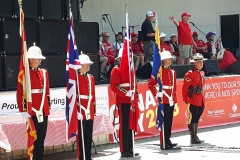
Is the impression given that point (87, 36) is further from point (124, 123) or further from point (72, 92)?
point (72, 92)

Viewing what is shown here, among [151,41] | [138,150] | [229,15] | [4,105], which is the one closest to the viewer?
[4,105]

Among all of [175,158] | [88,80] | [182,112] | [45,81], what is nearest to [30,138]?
[45,81]

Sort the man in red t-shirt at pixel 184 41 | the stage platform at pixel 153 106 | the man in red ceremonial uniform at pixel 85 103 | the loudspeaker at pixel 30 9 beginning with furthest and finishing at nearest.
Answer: the man in red t-shirt at pixel 184 41
the loudspeaker at pixel 30 9
the stage platform at pixel 153 106
the man in red ceremonial uniform at pixel 85 103

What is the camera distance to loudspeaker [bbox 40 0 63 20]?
31.1ft

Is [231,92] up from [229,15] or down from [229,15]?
down

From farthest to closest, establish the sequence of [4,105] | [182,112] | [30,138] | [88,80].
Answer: [182,112]
[4,105]
[88,80]
[30,138]

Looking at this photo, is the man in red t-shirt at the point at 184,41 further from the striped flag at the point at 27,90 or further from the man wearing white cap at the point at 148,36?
the striped flag at the point at 27,90

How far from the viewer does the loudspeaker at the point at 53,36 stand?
939 centimetres

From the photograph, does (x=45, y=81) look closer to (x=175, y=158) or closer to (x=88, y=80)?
(x=88, y=80)

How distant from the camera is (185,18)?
1427 cm

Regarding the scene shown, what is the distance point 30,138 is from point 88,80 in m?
1.49

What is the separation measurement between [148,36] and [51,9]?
3.77 meters

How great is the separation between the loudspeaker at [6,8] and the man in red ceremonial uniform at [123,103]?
7.34 feet

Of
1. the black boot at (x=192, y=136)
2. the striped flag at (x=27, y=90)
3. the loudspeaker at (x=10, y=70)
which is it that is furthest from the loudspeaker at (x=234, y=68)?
the striped flag at (x=27, y=90)
